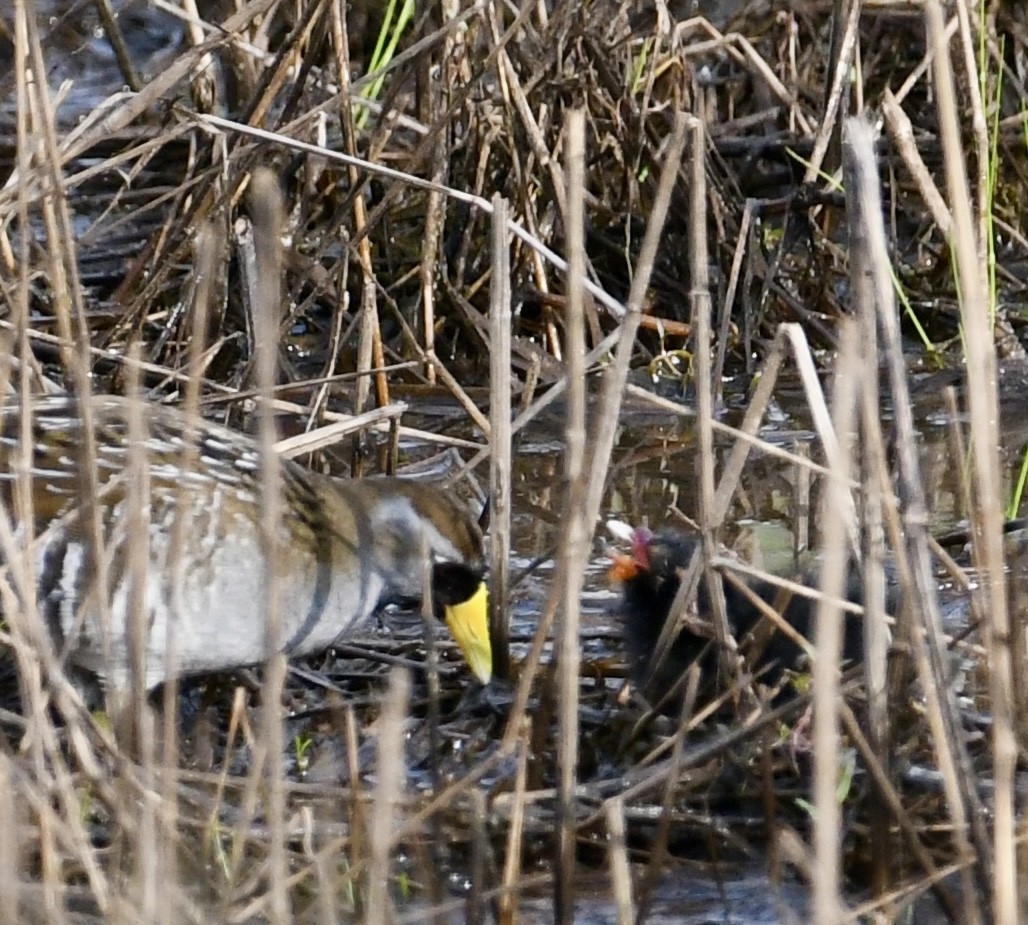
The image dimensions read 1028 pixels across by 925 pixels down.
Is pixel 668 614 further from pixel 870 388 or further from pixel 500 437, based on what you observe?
pixel 870 388

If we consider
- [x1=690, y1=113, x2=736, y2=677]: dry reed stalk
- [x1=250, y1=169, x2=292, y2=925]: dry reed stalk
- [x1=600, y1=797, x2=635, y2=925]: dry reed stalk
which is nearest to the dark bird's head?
[x1=690, y1=113, x2=736, y2=677]: dry reed stalk

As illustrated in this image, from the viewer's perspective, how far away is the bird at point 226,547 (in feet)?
10.7

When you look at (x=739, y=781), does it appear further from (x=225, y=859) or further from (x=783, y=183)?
(x=783, y=183)

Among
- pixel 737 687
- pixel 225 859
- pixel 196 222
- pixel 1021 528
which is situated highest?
pixel 196 222

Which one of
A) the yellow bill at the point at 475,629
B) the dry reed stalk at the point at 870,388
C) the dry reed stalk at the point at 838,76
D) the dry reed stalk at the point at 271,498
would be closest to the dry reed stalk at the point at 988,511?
the dry reed stalk at the point at 870,388

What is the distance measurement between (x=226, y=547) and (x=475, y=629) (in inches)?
18.8

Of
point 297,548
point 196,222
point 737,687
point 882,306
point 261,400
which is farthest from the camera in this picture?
point 196,222

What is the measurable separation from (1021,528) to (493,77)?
5.69ft

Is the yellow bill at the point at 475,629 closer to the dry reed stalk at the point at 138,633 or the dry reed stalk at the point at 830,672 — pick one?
the dry reed stalk at the point at 138,633

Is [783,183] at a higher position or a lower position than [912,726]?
higher

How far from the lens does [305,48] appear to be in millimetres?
4559

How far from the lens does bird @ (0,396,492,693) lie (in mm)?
3271

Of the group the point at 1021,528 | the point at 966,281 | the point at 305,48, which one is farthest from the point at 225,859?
the point at 305,48

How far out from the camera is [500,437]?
3281 mm
